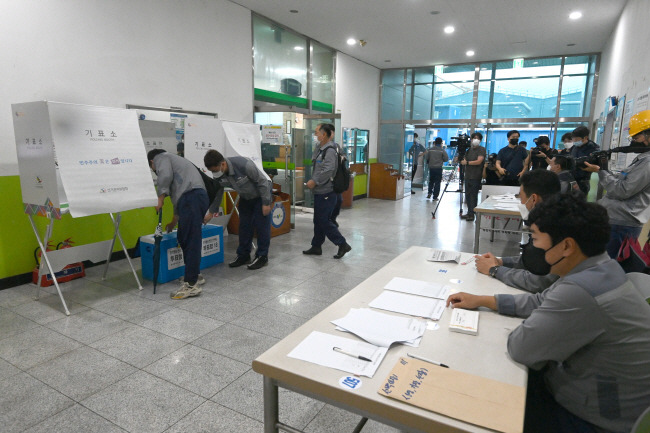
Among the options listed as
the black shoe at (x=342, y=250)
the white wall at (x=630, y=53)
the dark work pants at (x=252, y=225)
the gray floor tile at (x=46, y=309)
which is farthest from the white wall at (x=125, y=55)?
the white wall at (x=630, y=53)

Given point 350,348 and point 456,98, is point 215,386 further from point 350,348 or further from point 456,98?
point 456,98

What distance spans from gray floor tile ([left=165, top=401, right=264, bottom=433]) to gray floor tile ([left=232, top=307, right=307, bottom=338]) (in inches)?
34.0

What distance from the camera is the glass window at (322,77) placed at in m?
8.49

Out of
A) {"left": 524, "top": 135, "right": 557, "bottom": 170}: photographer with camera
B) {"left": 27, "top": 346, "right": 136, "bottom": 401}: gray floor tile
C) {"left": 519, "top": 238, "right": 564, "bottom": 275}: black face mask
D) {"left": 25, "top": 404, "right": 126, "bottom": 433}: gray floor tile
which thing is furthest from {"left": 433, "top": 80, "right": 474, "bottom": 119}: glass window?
{"left": 25, "top": 404, "right": 126, "bottom": 433}: gray floor tile

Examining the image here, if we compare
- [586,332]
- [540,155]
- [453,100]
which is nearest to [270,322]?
[586,332]

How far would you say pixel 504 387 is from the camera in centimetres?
108

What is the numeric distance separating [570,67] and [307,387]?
11059 millimetres

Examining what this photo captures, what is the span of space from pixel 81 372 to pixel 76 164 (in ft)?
5.81

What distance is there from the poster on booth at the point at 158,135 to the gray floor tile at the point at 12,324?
2000mm

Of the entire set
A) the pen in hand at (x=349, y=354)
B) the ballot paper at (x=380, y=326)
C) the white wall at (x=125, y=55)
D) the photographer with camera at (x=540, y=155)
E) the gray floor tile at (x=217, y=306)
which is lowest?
the gray floor tile at (x=217, y=306)

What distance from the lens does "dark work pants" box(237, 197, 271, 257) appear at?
14.5ft

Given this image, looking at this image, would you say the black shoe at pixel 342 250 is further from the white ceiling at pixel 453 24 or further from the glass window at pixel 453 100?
the glass window at pixel 453 100

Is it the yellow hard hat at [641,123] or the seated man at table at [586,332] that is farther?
the yellow hard hat at [641,123]

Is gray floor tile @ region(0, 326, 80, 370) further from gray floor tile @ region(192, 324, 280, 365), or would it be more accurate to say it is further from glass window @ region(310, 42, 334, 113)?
glass window @ region(310, 42, 334, 113)
